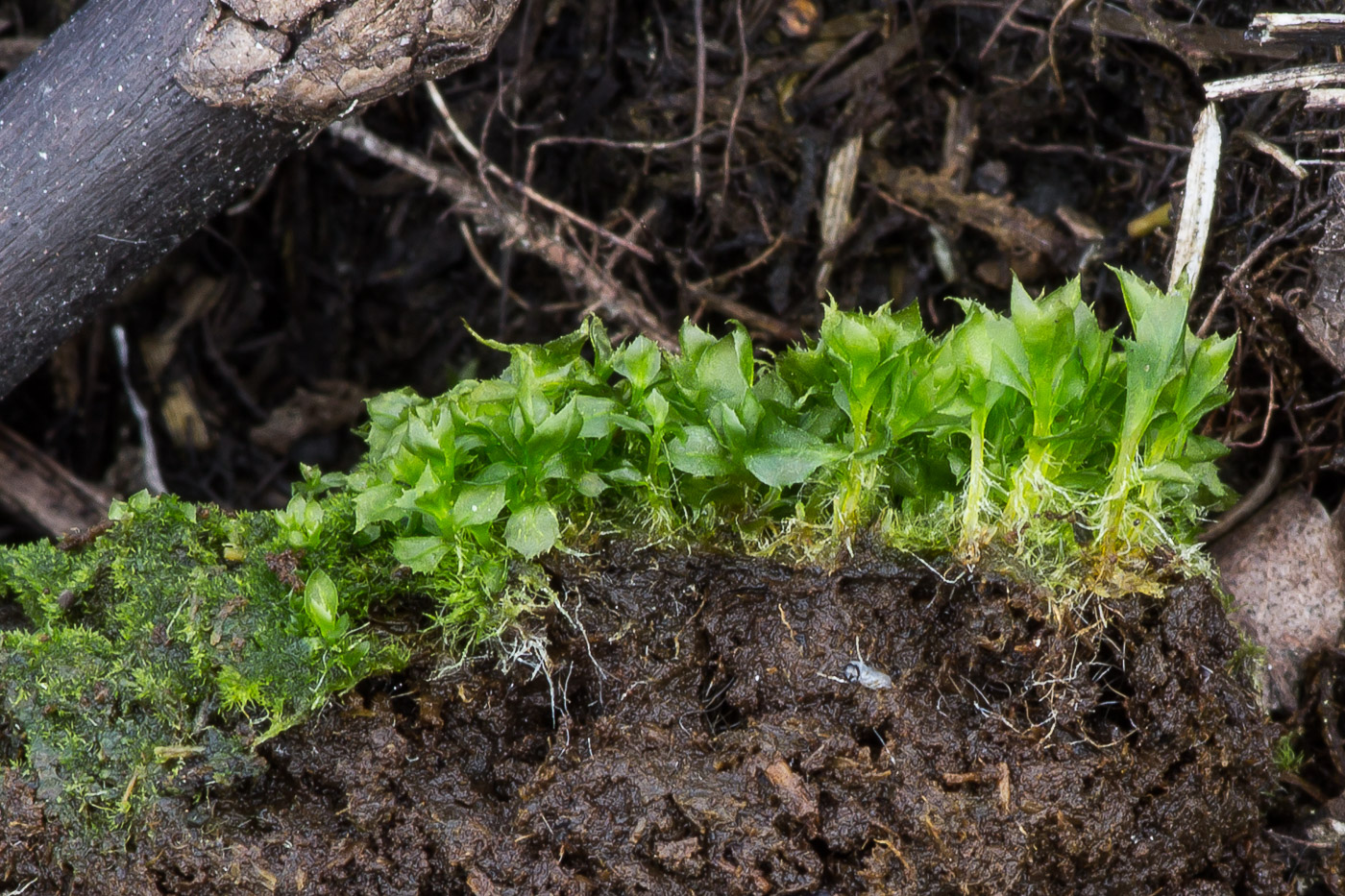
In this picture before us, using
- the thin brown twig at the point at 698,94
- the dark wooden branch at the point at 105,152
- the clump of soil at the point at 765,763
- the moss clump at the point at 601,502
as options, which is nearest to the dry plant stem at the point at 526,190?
the thin brown twig at the point at 698,94

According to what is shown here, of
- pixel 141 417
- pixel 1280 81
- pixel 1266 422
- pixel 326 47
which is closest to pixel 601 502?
pixel 326 47

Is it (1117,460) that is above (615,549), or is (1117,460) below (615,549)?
below

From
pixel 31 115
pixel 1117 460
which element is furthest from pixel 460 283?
pixel 1117 460

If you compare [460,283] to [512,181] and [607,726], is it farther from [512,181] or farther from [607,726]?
[607,726]

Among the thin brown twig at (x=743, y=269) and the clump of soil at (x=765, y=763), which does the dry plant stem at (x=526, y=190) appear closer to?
the thin brown twig at (x=743, y=269)

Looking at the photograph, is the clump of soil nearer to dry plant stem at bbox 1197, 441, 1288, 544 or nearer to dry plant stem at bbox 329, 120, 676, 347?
dry plant stem at bbox 1197, 441, 1288, 544

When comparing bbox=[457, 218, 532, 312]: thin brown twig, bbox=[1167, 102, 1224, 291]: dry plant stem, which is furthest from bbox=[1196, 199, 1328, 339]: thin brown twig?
bbox=[457, 218, 532, 312]: thin brown twig

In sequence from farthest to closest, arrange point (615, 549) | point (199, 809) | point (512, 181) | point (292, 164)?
point (292, 164), point (512, 181), point (615, 549), point (199, 809)

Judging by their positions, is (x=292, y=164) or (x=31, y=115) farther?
(x=292, y=164)
